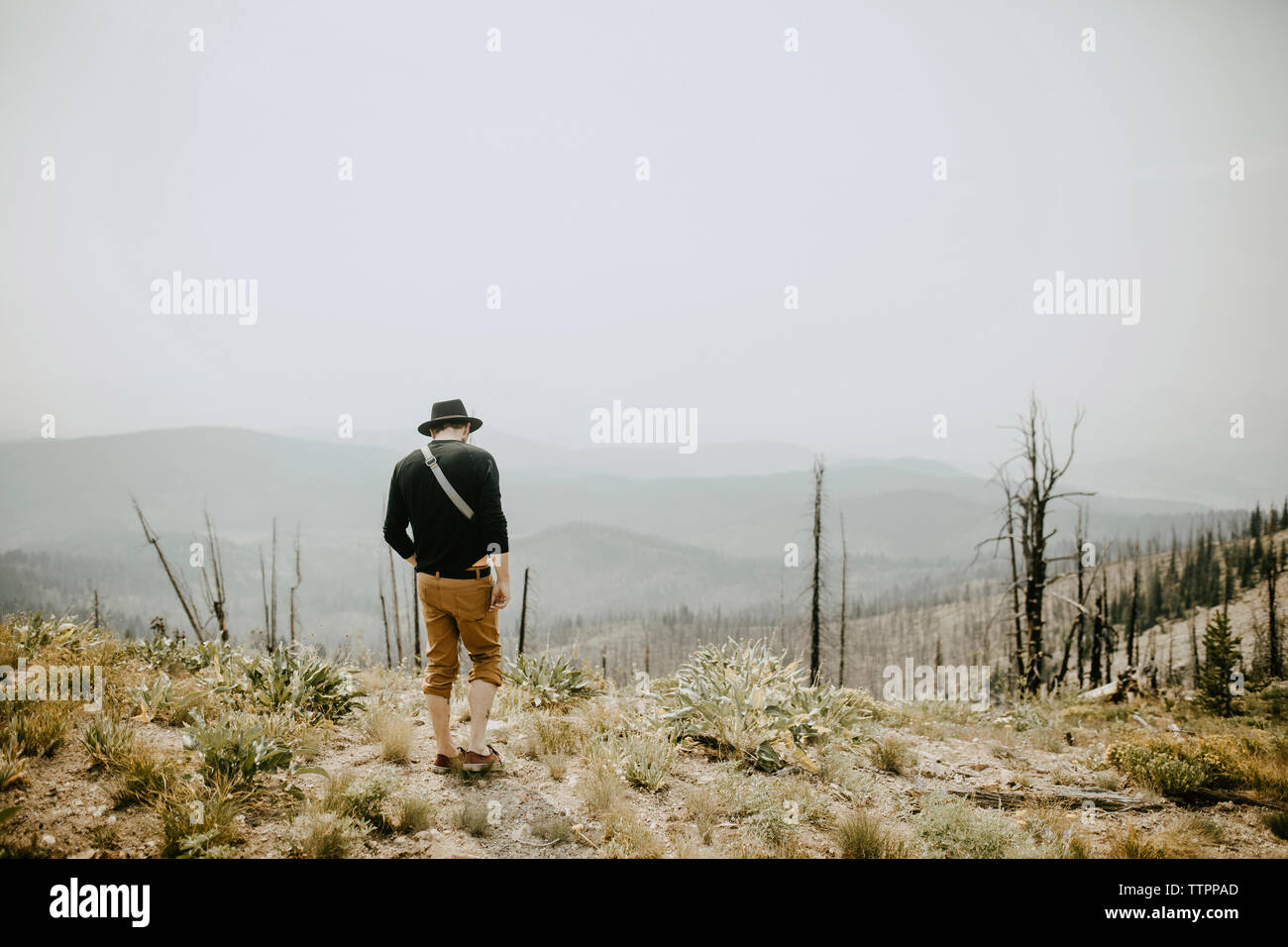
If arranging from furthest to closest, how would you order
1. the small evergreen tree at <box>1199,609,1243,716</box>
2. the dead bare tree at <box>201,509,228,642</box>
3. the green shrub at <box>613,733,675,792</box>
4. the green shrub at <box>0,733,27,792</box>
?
the dead bare tree at <box>201,509,228,642</box> < the small evergreen tree at <box>1199,609,1243,716</box> < the green shrub at <box>613,733,675,792</box> < the green shrub at <box>0,733,27,792</box>

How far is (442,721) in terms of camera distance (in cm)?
509

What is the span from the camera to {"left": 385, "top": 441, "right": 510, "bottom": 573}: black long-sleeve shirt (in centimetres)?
483

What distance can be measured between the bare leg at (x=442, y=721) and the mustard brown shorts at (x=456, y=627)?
0.06 meters

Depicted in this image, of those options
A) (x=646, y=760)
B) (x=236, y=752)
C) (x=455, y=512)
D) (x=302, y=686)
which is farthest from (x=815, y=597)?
(x=236, y=752)

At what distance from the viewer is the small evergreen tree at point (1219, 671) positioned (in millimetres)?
11562

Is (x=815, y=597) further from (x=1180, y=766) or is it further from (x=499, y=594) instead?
(x=499, y=594)

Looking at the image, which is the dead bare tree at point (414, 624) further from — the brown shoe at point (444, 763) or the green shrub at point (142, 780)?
the green shrub at point (142, 780)

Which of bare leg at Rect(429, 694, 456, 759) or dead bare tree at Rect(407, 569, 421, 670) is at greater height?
bare leg at Rect(429, 694, 456, 759)

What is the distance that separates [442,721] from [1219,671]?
14.6 meters

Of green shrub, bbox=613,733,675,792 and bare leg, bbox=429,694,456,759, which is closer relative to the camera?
bare leg, bbox=429,694,456,759

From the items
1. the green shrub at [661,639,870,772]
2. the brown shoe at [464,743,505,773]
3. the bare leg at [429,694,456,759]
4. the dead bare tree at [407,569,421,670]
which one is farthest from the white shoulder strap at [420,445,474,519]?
the green shrub at [661,639,870,772]

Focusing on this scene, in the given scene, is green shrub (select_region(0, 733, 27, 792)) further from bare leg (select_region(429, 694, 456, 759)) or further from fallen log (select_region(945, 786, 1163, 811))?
fallen log (select_region(945, 786, 1163, 811))

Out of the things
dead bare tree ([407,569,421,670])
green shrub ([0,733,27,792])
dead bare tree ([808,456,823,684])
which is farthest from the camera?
dead bare tree ([808,456,823,684])

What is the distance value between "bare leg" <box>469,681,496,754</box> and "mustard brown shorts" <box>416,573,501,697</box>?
2.3 inches
